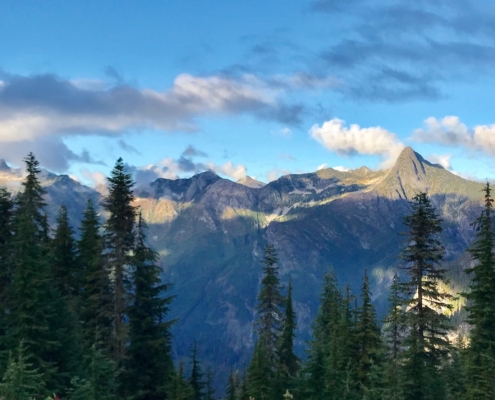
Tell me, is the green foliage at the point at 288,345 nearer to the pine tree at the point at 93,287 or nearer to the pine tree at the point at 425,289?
the pine tree at the point at 93,287

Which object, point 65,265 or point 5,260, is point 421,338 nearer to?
point 5,260

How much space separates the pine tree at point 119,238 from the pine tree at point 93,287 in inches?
24.1

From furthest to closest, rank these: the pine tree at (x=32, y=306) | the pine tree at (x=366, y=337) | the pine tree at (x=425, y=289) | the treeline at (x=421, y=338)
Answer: the pine tree at (x=366, y=337)
the pine tree at (x=425, y=289)
the treeline at (x=421, y=338)
the pine tree at (x=32, y=306)

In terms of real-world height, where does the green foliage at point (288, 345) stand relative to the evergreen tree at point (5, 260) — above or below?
below

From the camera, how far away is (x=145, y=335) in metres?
33.5

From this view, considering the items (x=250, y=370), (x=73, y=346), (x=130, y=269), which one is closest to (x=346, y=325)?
(x=250, y=370)

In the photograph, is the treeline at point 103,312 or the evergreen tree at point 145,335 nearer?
the treeline at point 103,312

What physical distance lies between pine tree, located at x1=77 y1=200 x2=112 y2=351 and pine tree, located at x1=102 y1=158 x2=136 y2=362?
2.01 feet

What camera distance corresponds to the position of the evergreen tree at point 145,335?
3306 cm

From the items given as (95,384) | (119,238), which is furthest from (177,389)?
(95,384)

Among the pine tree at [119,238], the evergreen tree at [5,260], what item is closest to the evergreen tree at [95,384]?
the evergreen tree at [5,260]

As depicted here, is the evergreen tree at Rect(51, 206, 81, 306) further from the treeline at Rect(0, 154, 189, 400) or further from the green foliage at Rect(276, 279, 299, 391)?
the green foliage at Rect(276, 279, 299, 391)

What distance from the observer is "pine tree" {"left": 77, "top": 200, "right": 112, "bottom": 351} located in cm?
3350

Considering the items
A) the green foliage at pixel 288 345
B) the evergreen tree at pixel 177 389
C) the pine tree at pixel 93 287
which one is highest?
the pine tree at pixel 93 287
